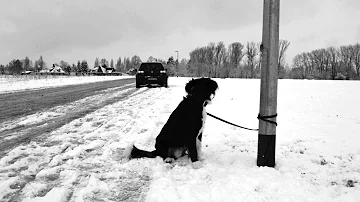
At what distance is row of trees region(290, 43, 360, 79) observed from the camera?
80969mm

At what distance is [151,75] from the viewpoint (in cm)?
1847

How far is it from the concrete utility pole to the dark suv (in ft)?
51.0

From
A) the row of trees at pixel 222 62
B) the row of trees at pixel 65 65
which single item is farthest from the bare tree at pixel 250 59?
the row of trees at pixel 65 65

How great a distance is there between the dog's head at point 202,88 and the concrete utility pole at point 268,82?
2.45ft

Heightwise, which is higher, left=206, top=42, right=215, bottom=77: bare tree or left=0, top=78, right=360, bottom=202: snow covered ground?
left=206, top=42, right=215, bottom=77: bare tree

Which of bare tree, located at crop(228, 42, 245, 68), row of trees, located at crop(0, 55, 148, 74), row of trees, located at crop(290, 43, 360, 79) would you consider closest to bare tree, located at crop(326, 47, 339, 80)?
row of trees, located at crop(290, 43, 360, 79)

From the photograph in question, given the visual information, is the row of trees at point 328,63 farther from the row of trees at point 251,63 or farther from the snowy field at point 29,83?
the snowy field at point 29,83

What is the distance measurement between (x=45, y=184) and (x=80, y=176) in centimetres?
39

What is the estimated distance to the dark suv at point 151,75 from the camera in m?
18.3

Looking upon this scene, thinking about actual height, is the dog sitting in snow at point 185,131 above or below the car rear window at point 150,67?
below

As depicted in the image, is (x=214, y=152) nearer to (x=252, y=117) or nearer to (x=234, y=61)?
(x=252, y=117)

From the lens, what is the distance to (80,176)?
298 cm

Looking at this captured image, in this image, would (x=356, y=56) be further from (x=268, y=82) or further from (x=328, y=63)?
(x=268, y=82)

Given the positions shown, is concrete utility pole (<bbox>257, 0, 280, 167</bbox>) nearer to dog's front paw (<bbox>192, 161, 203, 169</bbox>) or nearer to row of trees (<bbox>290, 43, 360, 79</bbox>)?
dog's front paw (<bbox>192, 161, 203, 169</bbox>)
